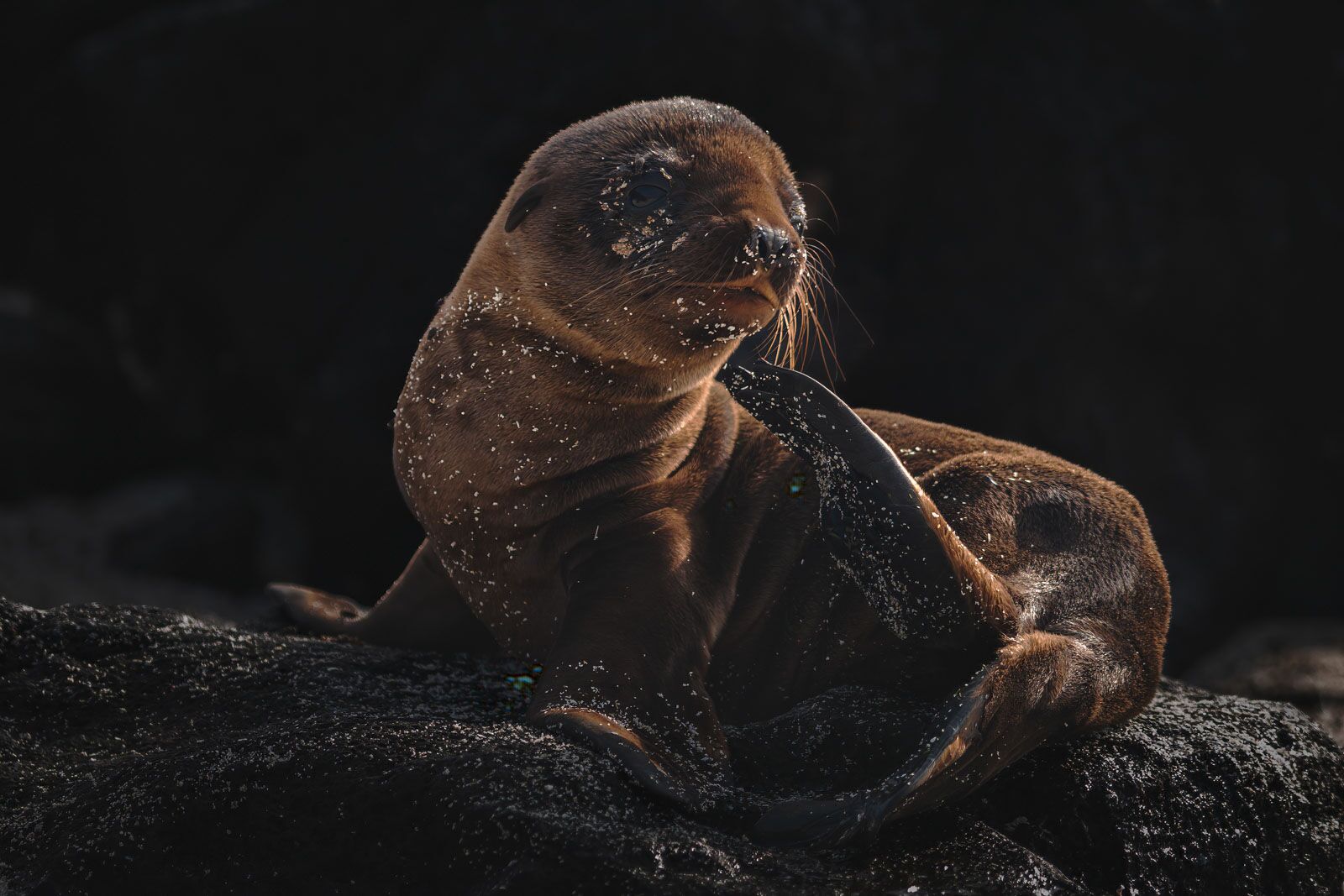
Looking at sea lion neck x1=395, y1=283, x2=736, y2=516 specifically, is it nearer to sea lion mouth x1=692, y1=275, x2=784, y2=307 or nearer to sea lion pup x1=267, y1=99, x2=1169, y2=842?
sea lion pup x1=267, y1=99, x2=1169, y2=842

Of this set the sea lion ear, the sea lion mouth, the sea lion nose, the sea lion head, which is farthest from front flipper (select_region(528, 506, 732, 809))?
the sea lion ear

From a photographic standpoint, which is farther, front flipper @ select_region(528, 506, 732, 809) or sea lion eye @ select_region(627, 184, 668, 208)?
sea lion eye @ select_region(627, 184, 668, 208)

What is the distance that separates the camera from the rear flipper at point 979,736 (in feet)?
9.05

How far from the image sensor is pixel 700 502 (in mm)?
3938

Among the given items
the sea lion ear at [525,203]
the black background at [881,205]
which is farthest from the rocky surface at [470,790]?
the black background at [881,205]

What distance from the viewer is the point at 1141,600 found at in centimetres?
367

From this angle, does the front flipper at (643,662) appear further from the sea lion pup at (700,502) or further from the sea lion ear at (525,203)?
the sea lion ear at (525,203)

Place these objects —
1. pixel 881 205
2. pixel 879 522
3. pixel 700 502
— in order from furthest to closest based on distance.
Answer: pixel 881 205 → pixel 700 502 → pixel 879 522

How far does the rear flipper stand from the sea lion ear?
179 centimetres

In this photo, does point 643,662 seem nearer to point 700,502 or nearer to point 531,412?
point 700,502

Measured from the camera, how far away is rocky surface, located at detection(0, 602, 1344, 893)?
272cm

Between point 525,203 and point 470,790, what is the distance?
1.75 m

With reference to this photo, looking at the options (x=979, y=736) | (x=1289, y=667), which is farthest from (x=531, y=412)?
(x=1289, y=667)

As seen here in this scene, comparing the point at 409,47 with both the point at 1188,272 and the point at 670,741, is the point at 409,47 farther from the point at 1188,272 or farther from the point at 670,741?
the point at 670,741
